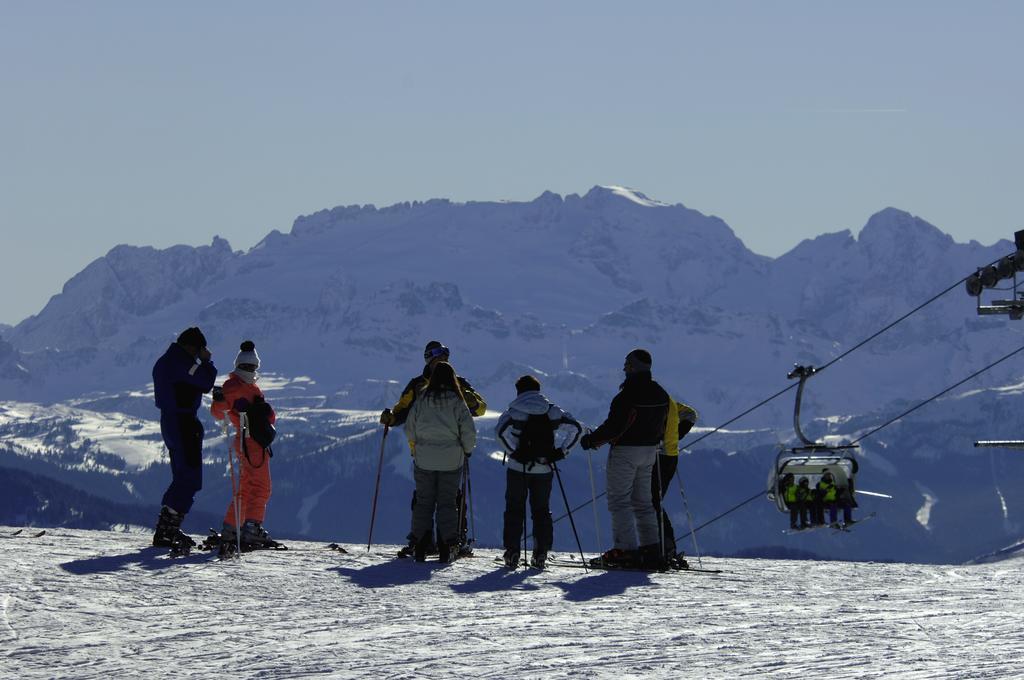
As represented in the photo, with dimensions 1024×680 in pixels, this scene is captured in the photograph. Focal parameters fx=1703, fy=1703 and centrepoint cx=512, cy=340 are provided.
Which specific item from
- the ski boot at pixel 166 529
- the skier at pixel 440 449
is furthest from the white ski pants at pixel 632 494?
the ski boot at pixel 166 529

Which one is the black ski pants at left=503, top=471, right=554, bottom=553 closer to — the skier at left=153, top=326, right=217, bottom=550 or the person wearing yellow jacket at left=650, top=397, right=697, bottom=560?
the person wearing yellow jacket at left=650, top=397, right=697, bottom=560

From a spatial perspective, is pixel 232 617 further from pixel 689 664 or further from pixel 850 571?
pixel 850 571

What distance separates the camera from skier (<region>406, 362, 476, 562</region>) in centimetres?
1645

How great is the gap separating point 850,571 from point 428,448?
184 inches

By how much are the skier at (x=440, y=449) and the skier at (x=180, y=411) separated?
206 centimetres

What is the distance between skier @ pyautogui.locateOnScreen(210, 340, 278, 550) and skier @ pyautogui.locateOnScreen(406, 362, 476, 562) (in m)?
1.48

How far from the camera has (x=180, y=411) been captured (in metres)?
16.4

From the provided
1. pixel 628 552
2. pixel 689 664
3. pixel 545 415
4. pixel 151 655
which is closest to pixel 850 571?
pixel 628 552

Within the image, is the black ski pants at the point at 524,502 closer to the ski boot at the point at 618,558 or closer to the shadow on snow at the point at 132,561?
the ski boot at the point at 618,558

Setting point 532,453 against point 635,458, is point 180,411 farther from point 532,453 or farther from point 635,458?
point 635,458

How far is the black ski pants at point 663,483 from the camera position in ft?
55.9

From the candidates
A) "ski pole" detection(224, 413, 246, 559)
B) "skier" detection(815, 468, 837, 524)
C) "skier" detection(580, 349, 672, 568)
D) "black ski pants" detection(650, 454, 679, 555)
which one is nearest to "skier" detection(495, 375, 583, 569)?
"skier" detection(580, 349, 672, 568)

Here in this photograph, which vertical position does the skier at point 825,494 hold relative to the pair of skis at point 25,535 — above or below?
above

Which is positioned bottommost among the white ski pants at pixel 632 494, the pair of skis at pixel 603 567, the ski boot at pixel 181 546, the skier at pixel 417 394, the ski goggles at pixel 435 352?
the pair of skis at pixel 603 567
